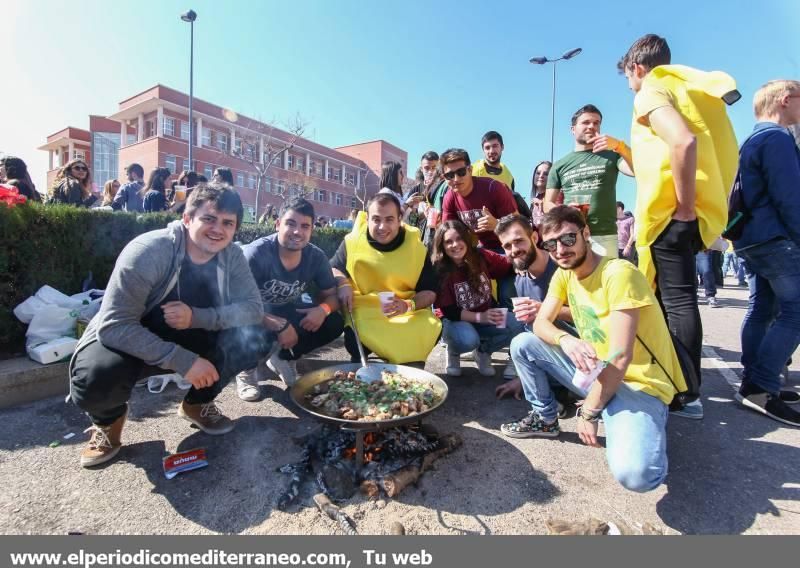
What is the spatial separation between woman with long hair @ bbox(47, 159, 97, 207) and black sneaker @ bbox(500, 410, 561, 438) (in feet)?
18.2

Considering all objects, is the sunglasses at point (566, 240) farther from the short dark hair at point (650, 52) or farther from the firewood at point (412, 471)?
the short dark hair at point (650, 52)

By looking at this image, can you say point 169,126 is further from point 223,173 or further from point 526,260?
point 526,260

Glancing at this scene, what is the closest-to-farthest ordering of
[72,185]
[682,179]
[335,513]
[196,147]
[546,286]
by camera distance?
1. [335,513]
2. [682,179]
3. [546,286]
4. [72,185]
5. [196,147]

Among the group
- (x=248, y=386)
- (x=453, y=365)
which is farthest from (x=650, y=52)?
(x=248, y=386)

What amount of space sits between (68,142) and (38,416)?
150 ft

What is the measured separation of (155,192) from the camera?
574cm

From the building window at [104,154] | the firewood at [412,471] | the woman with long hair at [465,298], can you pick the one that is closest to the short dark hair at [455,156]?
the woman with long hair at [465,298]

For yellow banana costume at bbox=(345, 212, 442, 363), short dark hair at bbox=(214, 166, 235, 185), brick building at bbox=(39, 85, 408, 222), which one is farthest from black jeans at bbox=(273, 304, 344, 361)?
brick building at bbox=(39, 85, 408, 222)

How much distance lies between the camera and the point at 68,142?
37.1 meters

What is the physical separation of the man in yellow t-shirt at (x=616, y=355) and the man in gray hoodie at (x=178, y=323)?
195 cm

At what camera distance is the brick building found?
30688 millimetres

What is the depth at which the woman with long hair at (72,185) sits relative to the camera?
5.09 metres

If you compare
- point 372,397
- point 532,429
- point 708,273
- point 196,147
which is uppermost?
point 196,147

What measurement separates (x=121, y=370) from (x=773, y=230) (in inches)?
168
